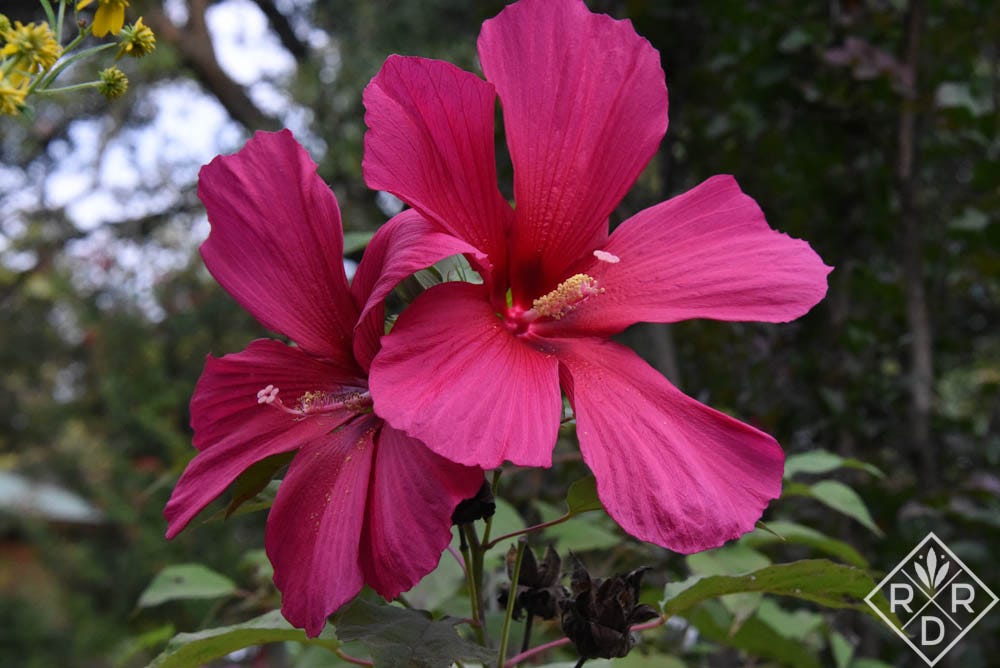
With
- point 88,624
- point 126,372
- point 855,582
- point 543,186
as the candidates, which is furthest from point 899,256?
point 88,624

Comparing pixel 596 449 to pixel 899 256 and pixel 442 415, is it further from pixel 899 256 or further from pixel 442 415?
pixel 899 256

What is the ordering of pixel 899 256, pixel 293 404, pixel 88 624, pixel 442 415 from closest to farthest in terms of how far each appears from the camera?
pixel 442 415 → pixel 293 404 → pixel 899 256 → pixel 88 624

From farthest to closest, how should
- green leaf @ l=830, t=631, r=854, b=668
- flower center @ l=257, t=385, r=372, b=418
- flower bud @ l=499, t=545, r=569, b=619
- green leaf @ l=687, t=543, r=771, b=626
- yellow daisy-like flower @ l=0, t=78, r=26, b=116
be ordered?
1. green leaf @ l=830, t=631, r=854, b=668
2. green leaf @ l=687, t=543, r=771, b=626
3. flower bud @ l=499, t=545, r=569, b=619
4. flower center @ l=257, t=385, r=372, b=418
5. yellow daisy-like flower @ l=0, t=78, r=26, b=116

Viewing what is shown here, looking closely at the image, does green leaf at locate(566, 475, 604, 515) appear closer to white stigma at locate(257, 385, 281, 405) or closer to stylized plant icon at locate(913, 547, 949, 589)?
white stigma at locate(257, 385, 281, 405)

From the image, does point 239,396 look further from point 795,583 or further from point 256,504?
point 795,583

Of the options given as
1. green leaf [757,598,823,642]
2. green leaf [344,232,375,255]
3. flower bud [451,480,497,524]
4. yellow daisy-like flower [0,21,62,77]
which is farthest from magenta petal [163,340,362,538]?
green leaf [757,598,823,642]

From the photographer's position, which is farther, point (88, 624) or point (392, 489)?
point (88, 624)

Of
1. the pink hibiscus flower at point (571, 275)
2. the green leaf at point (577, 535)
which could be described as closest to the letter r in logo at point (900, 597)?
the green leaf at point (577, 535)
